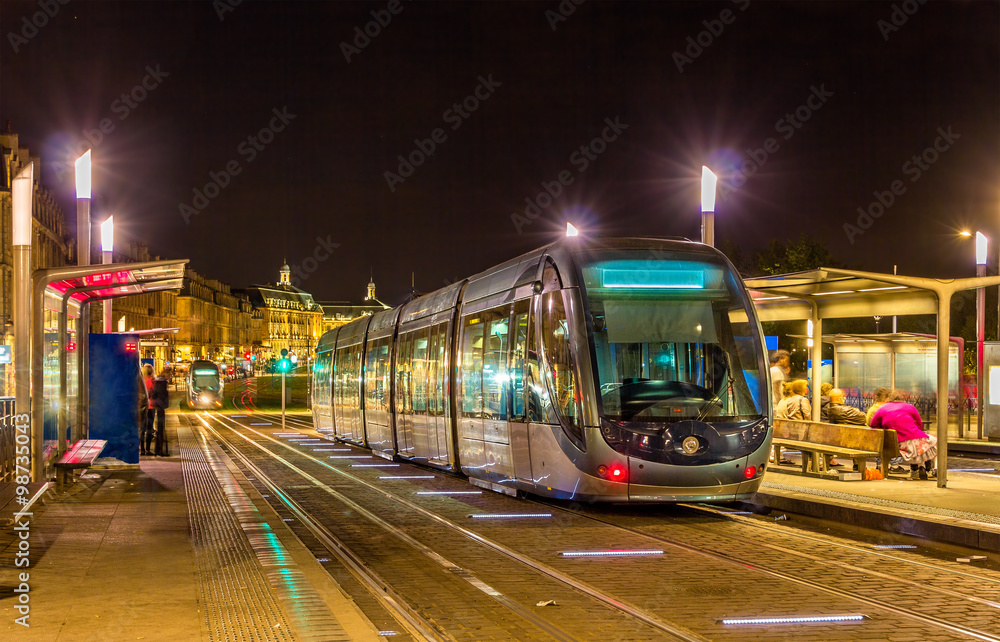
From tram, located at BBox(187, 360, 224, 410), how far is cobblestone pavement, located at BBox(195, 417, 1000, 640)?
54.9 meters

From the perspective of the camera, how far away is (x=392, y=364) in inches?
881

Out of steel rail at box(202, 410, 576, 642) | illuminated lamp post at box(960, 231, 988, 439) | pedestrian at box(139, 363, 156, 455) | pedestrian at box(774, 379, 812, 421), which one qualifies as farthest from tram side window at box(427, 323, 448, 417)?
illuminated lamp post at box(960, 231, 988, 439)

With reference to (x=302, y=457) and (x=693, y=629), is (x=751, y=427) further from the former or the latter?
(x=302, y=457)

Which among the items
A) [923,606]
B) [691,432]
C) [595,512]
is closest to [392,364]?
[595,512]

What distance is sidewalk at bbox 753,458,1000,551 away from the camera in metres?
11.4

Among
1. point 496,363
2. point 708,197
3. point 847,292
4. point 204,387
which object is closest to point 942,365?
point 847,292

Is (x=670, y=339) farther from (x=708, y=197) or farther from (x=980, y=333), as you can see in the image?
(x=980, y=333)

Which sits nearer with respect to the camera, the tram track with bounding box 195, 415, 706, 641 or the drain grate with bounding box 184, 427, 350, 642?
the drain grate with bounding box 184, 427, 350, 642

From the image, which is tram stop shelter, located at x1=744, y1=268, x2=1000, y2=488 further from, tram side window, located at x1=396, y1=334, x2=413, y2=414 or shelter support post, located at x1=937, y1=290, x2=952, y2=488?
tram side window, located at x1=396, y1=334, x2=413, y2=414

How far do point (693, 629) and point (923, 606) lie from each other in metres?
1.90

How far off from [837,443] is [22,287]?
36.7 ft

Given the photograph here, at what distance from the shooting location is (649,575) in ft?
30.7

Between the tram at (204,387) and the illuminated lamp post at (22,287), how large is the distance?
55.7m

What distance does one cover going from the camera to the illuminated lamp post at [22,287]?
1291 cm
